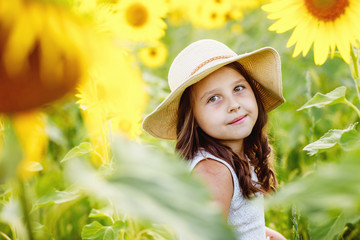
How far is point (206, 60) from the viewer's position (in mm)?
1420

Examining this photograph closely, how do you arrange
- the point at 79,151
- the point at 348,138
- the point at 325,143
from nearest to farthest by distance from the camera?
the point at 348,138 < the point at 325,143 < the point at 79,151

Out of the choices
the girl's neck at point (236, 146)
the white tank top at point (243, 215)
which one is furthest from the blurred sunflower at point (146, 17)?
the white tank top at point (243, 215)

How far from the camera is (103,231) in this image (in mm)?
1247

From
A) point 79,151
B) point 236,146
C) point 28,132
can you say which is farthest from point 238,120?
point 28,132

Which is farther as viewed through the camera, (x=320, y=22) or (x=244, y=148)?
(x=244, y=148)

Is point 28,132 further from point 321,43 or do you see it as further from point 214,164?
point 321,43

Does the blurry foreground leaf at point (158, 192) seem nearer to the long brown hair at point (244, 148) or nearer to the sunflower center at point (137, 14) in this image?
the long brown hair at point (244, 148)

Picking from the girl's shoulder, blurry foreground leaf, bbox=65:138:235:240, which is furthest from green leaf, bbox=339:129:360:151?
blurry foreground leaf, bbox=65:138:235:240

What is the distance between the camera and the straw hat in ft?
4.70

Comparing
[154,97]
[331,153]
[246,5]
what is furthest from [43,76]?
[246,5]

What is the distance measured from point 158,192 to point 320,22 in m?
1.06

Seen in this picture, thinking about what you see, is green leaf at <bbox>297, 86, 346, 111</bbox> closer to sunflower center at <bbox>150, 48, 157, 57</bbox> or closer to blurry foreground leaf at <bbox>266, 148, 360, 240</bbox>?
blurry foreground leaf at <bbox>266, 148, 360, 240</bbox>

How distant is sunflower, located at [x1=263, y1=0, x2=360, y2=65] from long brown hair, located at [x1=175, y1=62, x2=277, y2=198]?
8.6 inches

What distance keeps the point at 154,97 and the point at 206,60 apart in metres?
1.06
